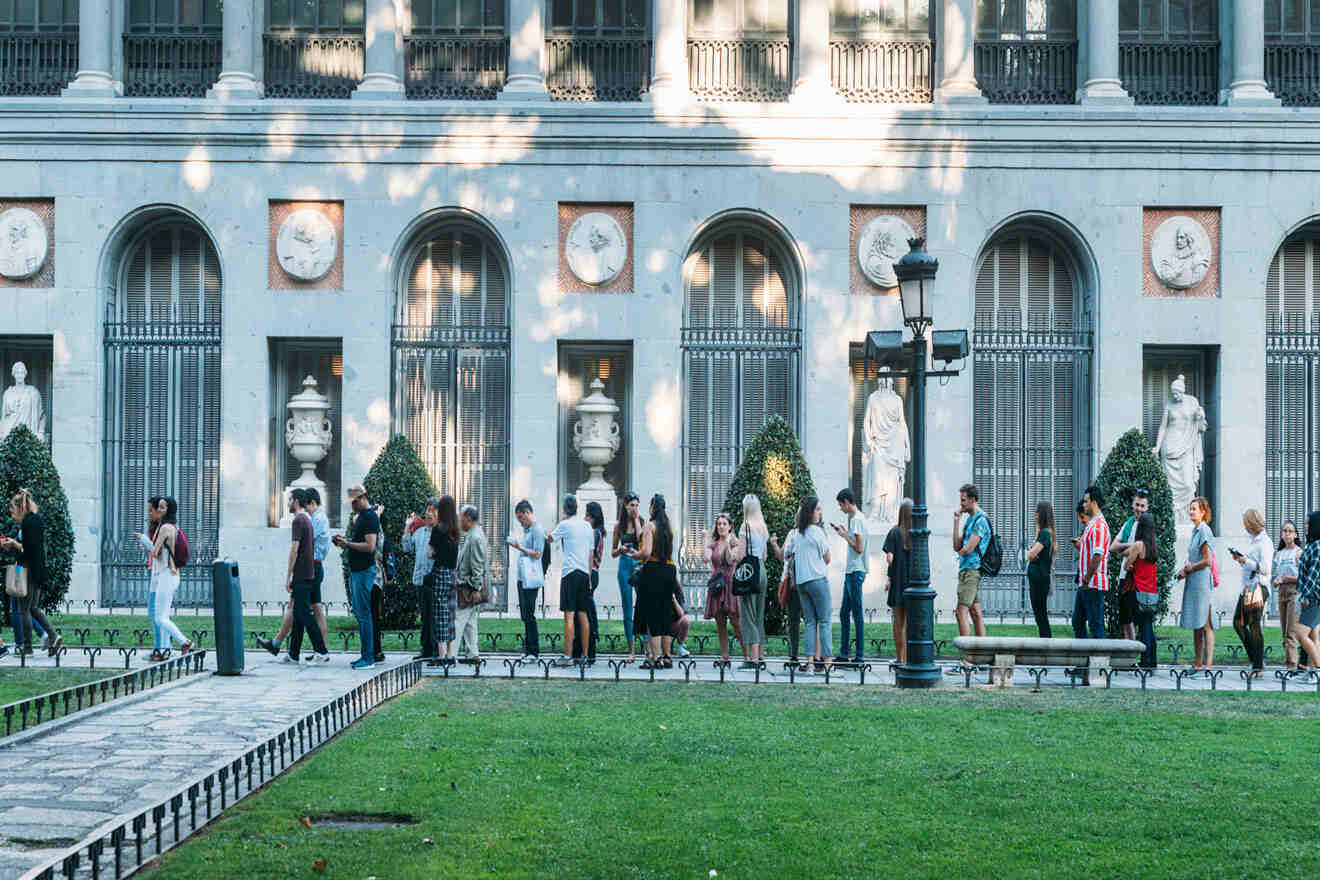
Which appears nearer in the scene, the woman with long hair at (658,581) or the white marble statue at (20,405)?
the woman with long hair at (658,581)

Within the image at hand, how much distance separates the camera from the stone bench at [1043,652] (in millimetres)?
15859

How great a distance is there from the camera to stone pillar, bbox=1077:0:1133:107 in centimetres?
2581

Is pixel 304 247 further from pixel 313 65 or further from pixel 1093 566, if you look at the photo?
pixel 1093 566

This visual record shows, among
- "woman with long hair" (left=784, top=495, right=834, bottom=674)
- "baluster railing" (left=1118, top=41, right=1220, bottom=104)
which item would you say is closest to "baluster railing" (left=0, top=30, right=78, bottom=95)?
"woman with long hair" (left=784, top=495, right=834, bottom=674)

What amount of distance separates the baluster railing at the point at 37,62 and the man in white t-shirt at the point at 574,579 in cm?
1419

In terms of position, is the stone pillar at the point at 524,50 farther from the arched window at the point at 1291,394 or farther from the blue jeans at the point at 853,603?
the arched window at the point at 1291,394

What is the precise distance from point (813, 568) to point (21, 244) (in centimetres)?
1543

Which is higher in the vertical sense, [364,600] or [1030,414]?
[1030,414]

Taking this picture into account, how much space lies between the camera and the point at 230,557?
979 inches

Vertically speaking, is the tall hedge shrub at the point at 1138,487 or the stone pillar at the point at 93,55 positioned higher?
the stone pillar at the point at 93,55

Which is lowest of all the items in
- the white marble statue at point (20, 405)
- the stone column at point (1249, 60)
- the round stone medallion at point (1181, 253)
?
the white marble statue at point (20, 405)

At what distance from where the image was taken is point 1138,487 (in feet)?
71.3

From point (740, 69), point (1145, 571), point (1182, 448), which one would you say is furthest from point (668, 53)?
point (1145, 571)

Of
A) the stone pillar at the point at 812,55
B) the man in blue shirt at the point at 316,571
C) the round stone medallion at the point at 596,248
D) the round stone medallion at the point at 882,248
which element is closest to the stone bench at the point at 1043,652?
the man in blue shirt at the point at 316,571
